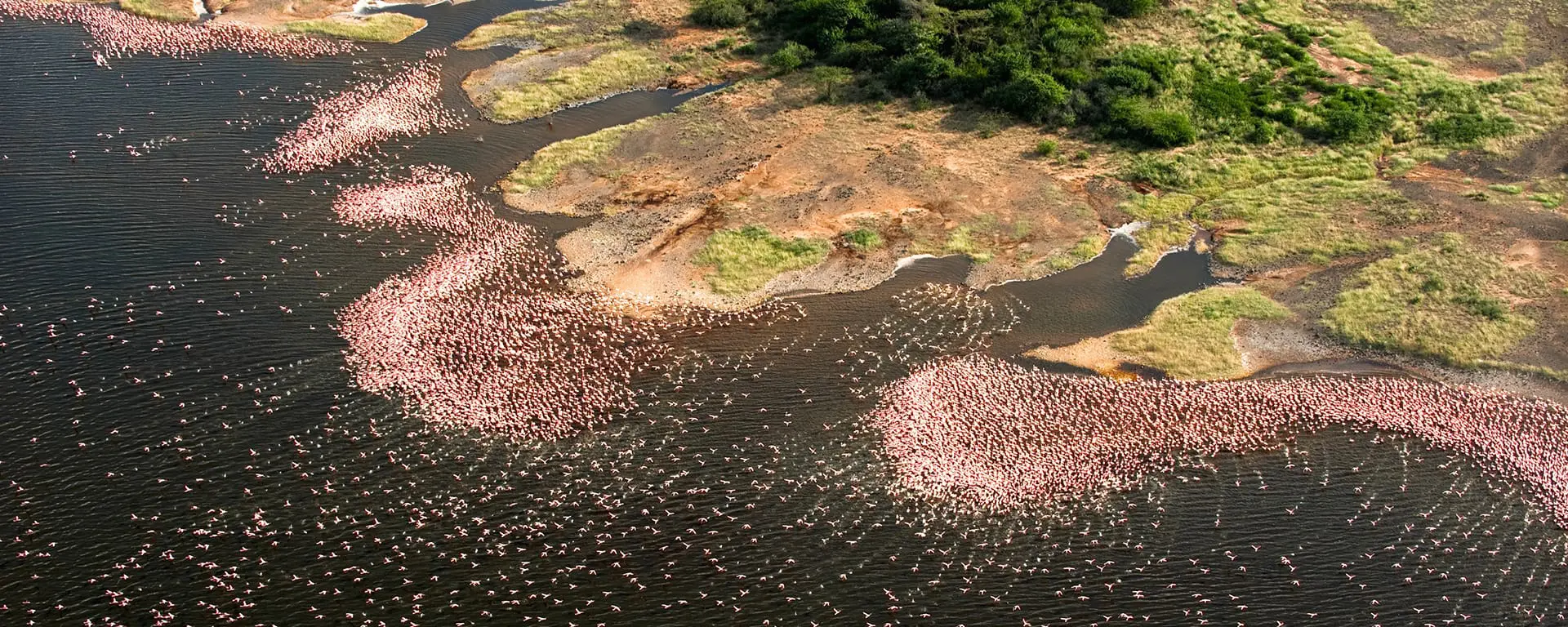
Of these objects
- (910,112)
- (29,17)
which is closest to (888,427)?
(910,112)

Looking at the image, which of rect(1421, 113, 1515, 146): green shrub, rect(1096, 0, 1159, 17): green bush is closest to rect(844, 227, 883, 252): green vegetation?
rect(1096, 0, 1159, 17): green bush

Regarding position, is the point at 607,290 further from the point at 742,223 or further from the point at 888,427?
the point at 888,427

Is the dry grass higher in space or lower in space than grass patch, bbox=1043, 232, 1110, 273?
higher

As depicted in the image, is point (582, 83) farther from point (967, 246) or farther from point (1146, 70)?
point (1146, 70)

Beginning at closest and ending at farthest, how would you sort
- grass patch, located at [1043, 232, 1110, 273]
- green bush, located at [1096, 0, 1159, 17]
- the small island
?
the small island
grass patch, located at [1043, 232, 1110, 273]
green bush, located at [1096, 0, 1159, 17]

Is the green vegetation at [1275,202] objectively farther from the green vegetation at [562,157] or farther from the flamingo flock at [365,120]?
the flamingo flock at [365,120]

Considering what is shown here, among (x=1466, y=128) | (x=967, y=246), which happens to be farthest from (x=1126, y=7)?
(x=967, y=246)

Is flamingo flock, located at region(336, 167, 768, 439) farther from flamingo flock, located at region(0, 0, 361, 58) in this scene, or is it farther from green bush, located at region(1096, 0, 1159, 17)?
green bush, located at region(1096, 0, 1159, 17)
